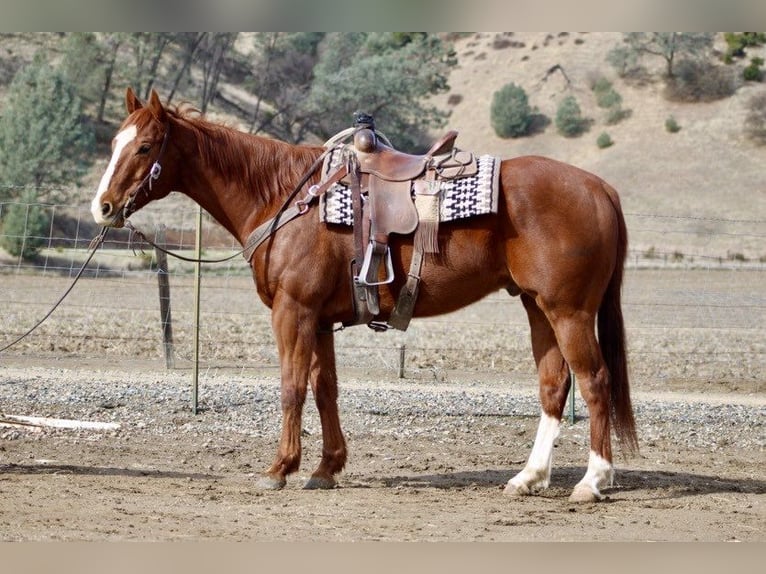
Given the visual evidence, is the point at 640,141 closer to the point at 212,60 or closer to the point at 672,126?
the point at 672,126

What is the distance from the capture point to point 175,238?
93.1ft

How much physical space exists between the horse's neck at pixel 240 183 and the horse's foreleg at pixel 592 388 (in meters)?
2.03

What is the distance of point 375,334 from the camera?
16.7 meters

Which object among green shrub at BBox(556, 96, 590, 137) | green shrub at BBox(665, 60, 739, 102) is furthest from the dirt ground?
green shrub at BBox(665, 60, 739, 102)

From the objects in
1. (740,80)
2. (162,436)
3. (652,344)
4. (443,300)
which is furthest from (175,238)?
(740,80)

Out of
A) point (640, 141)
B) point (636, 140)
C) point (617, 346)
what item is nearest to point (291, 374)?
point (617, 346)

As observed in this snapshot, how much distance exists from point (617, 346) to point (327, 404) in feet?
6.39

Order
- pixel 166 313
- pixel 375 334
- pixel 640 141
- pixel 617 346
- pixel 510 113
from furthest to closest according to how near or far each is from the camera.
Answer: pixel 510 113, pixel 640 141, pixel 375 334, pixel 166 313, pixel 617 346

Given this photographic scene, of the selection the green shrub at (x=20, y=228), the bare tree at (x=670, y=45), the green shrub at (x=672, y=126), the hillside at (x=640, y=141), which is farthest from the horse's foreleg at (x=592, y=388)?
the bare tree at (x=670, y=45)

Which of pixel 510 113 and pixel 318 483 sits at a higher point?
pixel 510 113

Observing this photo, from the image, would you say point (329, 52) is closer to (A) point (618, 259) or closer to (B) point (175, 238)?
(B) point (175, 238)

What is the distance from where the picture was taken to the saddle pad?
6.22m

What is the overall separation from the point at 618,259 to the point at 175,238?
23.0m

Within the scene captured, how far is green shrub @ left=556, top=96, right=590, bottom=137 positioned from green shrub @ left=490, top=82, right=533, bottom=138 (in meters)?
1.52
